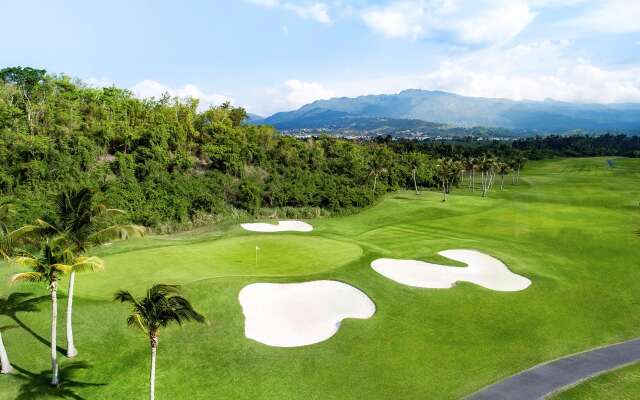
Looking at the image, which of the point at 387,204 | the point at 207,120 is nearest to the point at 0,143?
the point at 207,120

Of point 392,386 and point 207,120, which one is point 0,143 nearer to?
point 207,120

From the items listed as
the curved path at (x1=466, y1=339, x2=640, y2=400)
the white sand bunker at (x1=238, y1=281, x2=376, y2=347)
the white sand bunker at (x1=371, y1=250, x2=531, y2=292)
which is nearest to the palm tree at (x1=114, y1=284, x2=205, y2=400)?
the white sand bunker at (x1=238, y1=281, x2=376, y2=347)

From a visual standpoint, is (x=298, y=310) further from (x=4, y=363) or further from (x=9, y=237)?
(x=9, y=237)

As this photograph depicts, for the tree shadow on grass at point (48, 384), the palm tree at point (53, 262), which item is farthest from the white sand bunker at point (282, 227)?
the palm tree at point (53, 262)

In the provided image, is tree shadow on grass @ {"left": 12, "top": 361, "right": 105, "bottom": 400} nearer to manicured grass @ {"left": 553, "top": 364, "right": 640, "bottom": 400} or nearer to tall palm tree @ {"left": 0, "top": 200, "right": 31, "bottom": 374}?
tall palm tree @ {"left": 0, "top": 200, "right": 31, "bottom": 374}

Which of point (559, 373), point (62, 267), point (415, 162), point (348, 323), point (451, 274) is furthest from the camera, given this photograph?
point (415, 162)

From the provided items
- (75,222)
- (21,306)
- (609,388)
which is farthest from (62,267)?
(609,388)
